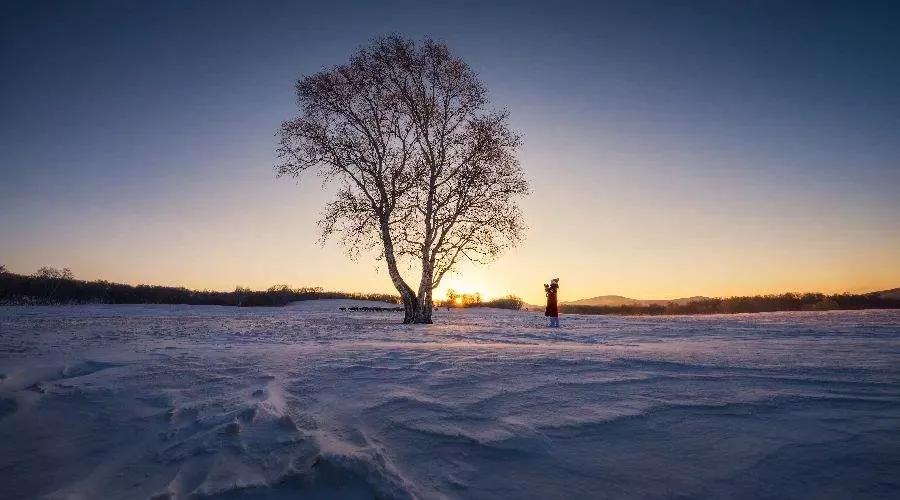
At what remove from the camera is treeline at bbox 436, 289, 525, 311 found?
34.3 meters

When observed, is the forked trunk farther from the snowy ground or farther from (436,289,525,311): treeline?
(436,289,525,311): treeline

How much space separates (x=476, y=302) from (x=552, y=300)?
76.4 feet

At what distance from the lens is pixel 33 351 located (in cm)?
488

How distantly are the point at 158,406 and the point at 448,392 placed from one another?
6.23ft

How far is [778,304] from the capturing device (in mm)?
23109

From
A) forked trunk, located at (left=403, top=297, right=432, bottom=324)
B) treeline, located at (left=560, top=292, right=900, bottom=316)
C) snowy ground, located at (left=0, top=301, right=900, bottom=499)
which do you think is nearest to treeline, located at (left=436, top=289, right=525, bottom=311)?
treeline, located at (left=560, top=292, right=900, bottom=316)

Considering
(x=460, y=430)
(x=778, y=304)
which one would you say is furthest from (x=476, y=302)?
(x=460, y=430)

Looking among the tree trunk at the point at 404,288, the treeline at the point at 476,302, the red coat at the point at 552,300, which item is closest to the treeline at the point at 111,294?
the treeline at the point at 476,302

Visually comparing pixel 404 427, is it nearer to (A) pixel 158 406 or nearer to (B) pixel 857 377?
(A) pixel 158 406

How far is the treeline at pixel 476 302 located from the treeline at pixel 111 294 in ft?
33.1

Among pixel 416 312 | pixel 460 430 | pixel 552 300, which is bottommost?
pixel 460 430

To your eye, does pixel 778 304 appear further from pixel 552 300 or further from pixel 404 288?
pixel 404 288

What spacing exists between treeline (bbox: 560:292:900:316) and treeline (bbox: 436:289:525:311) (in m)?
8.19

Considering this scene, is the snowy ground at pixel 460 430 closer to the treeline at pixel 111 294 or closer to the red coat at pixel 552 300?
the red coat at pixel 552 300
